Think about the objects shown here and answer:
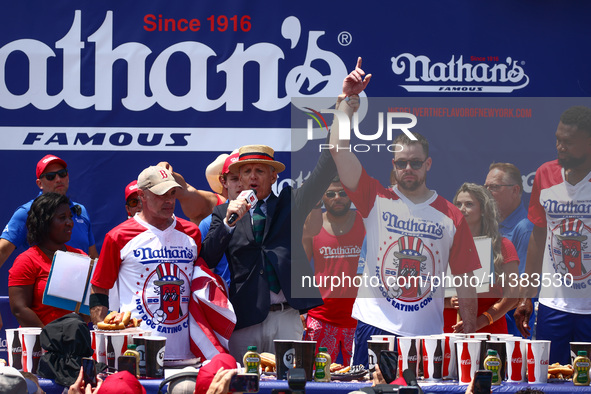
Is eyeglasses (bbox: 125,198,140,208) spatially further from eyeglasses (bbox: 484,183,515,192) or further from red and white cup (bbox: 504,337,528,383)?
red and white cup (bbox: 504,337,528,383)

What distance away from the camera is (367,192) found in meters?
4.58

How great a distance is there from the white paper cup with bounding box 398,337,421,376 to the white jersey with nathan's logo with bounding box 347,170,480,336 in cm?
71

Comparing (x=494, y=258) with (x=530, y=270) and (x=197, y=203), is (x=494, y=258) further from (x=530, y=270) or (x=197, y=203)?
(x=197, y=203)

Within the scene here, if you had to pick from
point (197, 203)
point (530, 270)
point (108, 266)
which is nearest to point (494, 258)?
point (530, 270)

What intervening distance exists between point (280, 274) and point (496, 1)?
303 centimetres

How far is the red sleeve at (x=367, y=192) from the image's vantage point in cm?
457

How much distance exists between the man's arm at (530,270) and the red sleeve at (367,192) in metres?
1.10

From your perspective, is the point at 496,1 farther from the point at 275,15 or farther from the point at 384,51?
the point at 275,15

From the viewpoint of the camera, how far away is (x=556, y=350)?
17.6 feet

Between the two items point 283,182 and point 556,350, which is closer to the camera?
point 556,350

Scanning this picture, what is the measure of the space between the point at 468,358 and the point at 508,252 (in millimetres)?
1697

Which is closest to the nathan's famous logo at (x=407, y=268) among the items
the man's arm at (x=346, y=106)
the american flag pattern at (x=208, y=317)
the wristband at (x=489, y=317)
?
the man's arm at (x=346, y=106)

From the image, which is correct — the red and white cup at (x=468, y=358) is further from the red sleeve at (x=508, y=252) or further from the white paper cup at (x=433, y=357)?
the red sleeve at (x=508, y=252)

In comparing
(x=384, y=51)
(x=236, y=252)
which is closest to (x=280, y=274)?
(x=236, y=252)
